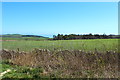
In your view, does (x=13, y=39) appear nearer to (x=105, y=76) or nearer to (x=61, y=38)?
(x=61, y=38)

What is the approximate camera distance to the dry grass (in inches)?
114

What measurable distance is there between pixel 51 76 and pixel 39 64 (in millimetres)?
1032

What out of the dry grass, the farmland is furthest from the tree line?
the dry grass

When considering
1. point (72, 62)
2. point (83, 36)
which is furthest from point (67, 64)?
point (83, 36)

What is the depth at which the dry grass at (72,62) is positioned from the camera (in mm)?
2884

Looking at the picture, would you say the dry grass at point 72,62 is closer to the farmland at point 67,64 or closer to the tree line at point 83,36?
the farmland at point 67,64

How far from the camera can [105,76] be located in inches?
101

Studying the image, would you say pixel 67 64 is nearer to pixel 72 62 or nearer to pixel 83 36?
pixel 72 62

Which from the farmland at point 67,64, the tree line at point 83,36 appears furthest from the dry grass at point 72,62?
the tree line at point 83,36

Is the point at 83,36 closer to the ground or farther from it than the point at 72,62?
farther from it

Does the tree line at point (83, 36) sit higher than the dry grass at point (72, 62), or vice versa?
the tree line at point (83, 36)

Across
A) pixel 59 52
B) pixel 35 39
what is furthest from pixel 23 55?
pixel 35 39

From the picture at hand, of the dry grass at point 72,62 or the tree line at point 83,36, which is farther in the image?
the tree line at point 83,36

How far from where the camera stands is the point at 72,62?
11.6ft
